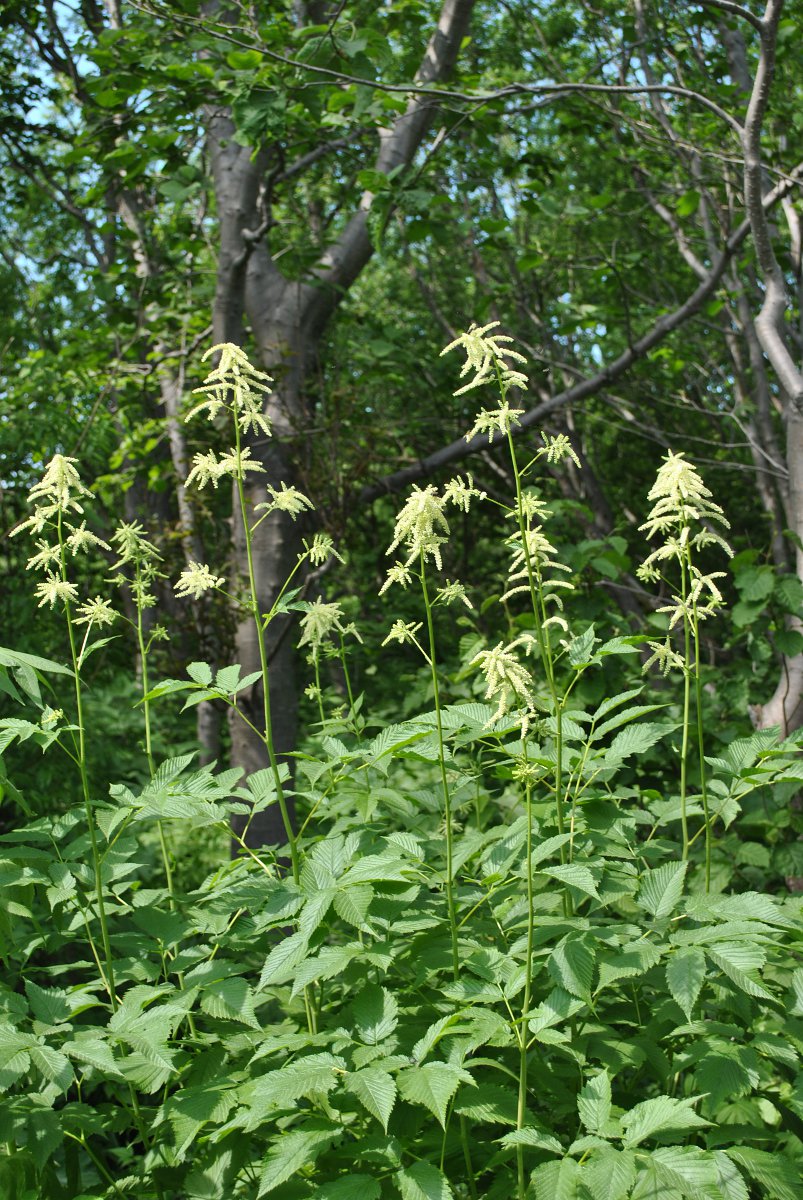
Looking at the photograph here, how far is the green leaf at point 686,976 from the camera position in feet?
5.68

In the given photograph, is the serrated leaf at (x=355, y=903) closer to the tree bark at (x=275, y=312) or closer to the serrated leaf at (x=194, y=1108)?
the serrated leaf at (x=194, y=1108)

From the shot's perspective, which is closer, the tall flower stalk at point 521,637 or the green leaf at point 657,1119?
the green leaf at point 657,1119

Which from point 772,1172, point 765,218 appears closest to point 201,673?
point 772,1172

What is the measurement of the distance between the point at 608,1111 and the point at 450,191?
786 cm

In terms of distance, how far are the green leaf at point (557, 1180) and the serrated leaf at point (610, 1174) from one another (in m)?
0.02

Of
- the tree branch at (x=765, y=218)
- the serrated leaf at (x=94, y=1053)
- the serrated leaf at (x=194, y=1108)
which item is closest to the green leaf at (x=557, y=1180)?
the serrated leaf at (x=194, y=1108)

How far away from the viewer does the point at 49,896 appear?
208cm

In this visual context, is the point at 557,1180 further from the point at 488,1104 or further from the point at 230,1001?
the point at 230,1001

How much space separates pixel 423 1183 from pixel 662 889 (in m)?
0.71

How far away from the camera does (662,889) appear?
78.7 inches

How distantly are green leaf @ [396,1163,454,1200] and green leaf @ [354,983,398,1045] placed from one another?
0.22 metres

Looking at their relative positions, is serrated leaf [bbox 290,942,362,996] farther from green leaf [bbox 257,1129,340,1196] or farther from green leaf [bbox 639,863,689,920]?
green leaf [bbox 639,863,689,920]

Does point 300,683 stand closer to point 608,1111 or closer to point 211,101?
point 211,101

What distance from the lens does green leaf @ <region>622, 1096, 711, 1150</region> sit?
1586 mm
